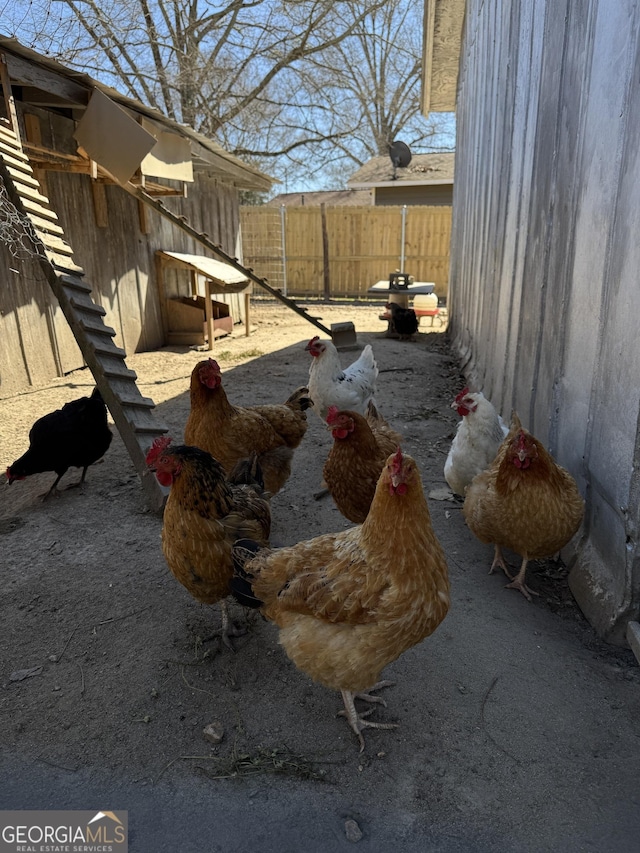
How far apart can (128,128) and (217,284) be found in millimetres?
3891

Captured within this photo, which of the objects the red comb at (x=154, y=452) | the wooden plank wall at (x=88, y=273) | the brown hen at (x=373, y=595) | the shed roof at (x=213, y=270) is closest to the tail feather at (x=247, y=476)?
the red comb at (x=154, y=452)

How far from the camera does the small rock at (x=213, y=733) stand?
222cm

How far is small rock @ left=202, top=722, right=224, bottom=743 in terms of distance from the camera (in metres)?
2.22

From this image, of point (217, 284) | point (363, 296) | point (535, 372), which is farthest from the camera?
point (363, 296)

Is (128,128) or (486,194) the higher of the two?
(128,128)

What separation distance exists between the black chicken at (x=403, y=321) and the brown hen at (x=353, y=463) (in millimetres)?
8128

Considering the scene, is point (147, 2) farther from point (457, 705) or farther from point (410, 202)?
point (457, 705)

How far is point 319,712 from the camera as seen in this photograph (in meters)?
2.39

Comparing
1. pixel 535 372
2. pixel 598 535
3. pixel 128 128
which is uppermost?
pixel 128 128

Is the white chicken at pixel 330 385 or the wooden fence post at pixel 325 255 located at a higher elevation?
the wooden fence post at pixel 325 255

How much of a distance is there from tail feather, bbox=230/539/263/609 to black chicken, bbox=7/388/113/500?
238cm

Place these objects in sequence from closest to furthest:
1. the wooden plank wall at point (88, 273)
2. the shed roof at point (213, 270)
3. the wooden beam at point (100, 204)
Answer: the wooden plank wall at point (88, 273), the wooden beam at point (100, 204), the shed roof at point (213, 270)

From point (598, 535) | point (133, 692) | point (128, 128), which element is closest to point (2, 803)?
point (133, 692)

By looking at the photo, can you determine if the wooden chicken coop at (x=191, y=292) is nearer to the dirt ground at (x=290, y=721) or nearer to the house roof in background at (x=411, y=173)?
the dirt ground at (x=290, y=721)
